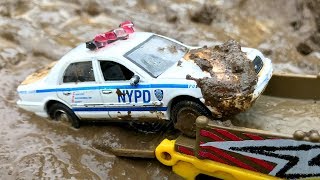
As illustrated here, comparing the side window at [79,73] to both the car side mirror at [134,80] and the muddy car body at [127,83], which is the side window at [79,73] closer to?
the muddy car body at [127,83]

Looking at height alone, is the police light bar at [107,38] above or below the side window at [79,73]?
above

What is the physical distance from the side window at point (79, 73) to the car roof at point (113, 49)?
0.11 metres

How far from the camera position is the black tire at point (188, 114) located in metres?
5.98

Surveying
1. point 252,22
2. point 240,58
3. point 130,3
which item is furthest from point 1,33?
point 240,58

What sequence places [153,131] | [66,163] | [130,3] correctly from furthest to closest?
[130,3] < [153,131] < [66,163]

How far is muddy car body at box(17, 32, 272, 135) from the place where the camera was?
610cm

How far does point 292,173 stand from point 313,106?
84.4 inches

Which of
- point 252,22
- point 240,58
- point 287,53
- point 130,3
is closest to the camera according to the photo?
point 240,58

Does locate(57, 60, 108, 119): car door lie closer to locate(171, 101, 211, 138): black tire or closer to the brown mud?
locate(171, 101, 211, 138): black tire

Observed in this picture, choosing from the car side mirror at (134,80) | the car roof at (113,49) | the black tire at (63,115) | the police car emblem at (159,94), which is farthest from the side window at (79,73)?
the police car emblem at (159,94)

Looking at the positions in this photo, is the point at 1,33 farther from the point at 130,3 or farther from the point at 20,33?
the point at 130,3

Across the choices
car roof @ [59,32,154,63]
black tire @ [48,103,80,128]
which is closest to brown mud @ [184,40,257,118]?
Result: car roof @ [59,32,154,63]

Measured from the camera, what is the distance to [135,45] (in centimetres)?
675

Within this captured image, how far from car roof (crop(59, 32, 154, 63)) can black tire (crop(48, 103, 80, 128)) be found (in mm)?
880
